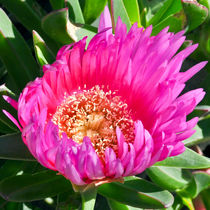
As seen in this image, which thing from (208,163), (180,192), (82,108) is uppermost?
(82,108)

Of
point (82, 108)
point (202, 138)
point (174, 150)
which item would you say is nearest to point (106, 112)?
point (82, 108)

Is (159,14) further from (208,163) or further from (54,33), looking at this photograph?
(208,163)

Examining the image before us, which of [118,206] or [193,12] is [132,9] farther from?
[118,206]

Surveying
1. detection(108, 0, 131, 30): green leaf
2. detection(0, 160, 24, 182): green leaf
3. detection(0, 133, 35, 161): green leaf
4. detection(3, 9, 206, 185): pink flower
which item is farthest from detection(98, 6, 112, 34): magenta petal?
detection(0, 160, 24, 182): green leaf

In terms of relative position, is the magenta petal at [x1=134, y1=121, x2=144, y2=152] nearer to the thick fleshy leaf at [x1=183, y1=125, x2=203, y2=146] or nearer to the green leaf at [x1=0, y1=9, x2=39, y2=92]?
the thick fleshy leaf at [x1=183, y1=125, x2=203, y2=146]

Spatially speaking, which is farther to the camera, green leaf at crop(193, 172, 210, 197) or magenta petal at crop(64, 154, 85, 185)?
green leaf at crop(193, 172, 210, 197)

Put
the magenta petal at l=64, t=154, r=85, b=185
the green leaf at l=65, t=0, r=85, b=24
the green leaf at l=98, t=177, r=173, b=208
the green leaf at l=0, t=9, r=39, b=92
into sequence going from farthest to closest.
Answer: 1. the green leaf at l=65, t=0, r=85, b=24
2. the green leaf at l=0, t=9, r=39, b=92
3. the green leaf at l=98, t=177, r=173, b=208
4. the magenta petal at l=64, t=154, r=85, b=185

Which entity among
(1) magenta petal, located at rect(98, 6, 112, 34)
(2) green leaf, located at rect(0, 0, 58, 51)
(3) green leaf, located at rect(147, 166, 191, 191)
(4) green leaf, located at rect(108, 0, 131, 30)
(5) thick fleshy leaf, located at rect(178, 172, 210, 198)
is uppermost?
(2) green leaf, located at rect(0, 0, 58, 51)
